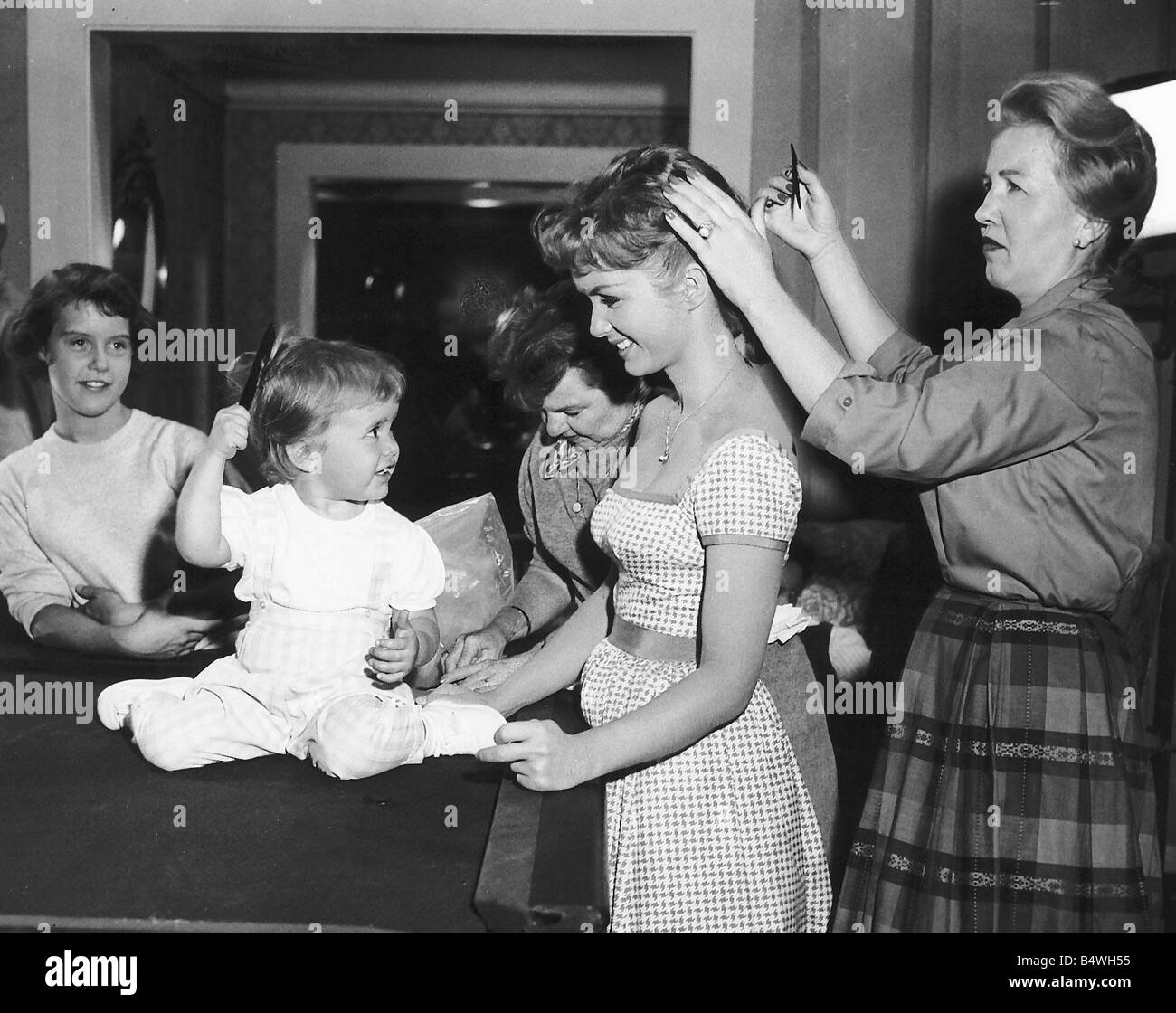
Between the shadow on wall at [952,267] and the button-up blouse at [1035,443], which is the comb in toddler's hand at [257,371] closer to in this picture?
the button-up blouse at [1035,443]

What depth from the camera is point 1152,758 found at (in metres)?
1.79

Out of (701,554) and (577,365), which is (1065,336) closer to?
(701,554)

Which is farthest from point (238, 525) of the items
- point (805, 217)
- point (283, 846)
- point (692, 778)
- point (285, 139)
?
point (285, 139)

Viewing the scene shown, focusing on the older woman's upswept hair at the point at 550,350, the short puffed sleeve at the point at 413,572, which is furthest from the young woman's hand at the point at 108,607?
the older woman's upswept hair at the point at 550,350

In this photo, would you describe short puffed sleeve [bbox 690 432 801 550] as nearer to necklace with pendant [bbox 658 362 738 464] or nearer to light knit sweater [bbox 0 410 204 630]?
necklace with pendant [bbox 658 362 738 464]

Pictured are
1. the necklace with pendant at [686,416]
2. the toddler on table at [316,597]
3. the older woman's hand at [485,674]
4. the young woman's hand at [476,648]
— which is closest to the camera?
the necklace with pendant at [686,416]

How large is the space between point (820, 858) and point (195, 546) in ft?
2.96

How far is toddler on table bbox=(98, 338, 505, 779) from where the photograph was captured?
1.41 m

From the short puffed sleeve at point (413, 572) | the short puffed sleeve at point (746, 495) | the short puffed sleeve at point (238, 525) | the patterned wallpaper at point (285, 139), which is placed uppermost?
the patterned wallpaper at point (285, 139)

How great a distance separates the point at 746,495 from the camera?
1177mm

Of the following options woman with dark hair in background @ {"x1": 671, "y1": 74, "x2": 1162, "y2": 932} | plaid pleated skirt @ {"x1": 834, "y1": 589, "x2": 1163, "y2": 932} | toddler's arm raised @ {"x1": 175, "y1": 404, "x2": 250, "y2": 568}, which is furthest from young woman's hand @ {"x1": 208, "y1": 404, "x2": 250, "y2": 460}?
plaid pleated skirt @ {"x1": 834, "y1": 589, "x2": 1163, "y2": 932}

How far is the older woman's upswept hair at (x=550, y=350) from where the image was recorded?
1704mm

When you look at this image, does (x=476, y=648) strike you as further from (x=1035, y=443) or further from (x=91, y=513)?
(x=1035, y=443)

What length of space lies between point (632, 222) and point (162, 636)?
110cm
